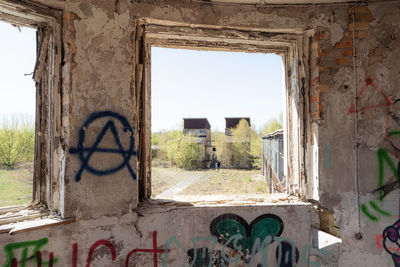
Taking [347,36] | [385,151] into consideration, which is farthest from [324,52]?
[385,151]

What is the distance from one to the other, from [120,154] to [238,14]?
5.64 feet

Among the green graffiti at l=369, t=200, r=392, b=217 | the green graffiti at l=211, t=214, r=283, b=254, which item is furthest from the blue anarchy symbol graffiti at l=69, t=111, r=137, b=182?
the green graffiti at l=369, t=200, r=392, b=217

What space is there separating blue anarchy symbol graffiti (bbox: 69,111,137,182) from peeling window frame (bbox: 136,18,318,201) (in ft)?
0.60

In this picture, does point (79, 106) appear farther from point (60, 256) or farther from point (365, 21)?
point (365, 21)

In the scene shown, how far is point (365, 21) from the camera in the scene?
2.18 metres

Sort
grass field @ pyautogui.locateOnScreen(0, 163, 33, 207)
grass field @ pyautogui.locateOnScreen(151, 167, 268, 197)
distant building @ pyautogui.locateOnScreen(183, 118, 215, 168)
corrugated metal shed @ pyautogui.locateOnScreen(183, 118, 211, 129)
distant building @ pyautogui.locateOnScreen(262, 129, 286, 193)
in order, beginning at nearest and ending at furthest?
grass field @ pyautogui.locateOnScreen(0, 163, 33, 207)
distant building @ pyautogui.locateOnScreen(262, 129, 286, 193)
grass field @ pyautogui.locateOnScreen(151, 167, 268, 197)
distant building @ pyautogui.locateOnScreen(183, 118, 215, 168)
corrugated metal shed @ pyautogui.locateOnScreen(183, 118, 211, 129)

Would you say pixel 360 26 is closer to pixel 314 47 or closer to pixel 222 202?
pixel 314 47

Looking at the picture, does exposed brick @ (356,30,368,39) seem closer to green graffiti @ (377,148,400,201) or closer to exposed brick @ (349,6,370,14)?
exposed brick @ (349,6,370,14)

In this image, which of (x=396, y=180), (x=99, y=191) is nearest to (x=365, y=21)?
(x=396, y=180)

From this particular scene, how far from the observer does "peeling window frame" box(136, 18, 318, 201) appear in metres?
2.20

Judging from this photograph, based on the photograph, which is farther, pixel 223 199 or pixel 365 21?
pixel 223 199

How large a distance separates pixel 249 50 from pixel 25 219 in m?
2.62

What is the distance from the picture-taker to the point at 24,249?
5.56ft

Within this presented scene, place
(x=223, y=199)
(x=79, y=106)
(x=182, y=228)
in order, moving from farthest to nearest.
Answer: (x=223, y=199) → (x=182, y=228) → (x=79, y=106)
